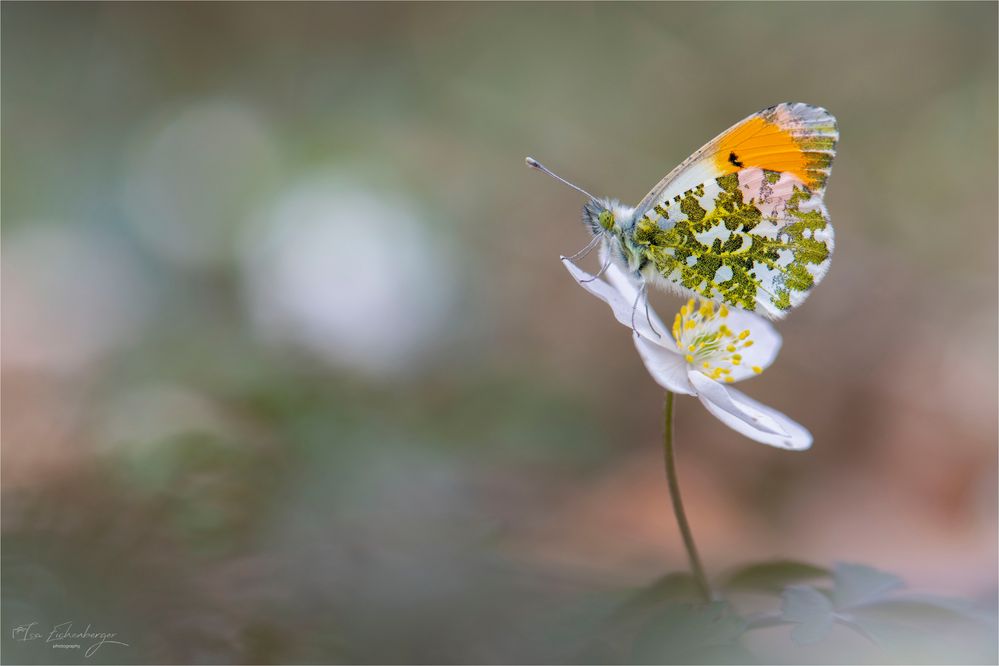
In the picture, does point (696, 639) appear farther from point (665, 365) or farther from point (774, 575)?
point (665, 365)

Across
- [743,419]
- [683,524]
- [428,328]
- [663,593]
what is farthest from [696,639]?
[428,328]

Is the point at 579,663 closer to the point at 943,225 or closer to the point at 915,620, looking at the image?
the point at 915,620

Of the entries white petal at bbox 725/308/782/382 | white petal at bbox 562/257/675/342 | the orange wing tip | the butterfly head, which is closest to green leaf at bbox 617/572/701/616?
white petal at bbox 562/257/675/342

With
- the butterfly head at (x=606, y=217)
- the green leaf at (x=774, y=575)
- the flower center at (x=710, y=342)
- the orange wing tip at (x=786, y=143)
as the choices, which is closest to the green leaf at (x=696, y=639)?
the green leaf at (x=774, y=575)

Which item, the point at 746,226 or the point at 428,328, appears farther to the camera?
the point at 428,328

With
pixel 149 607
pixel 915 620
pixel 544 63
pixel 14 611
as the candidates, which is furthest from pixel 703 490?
pixel 544 63

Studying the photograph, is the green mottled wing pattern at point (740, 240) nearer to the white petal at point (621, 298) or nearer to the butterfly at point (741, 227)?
the butterfly at point (741, 227)
